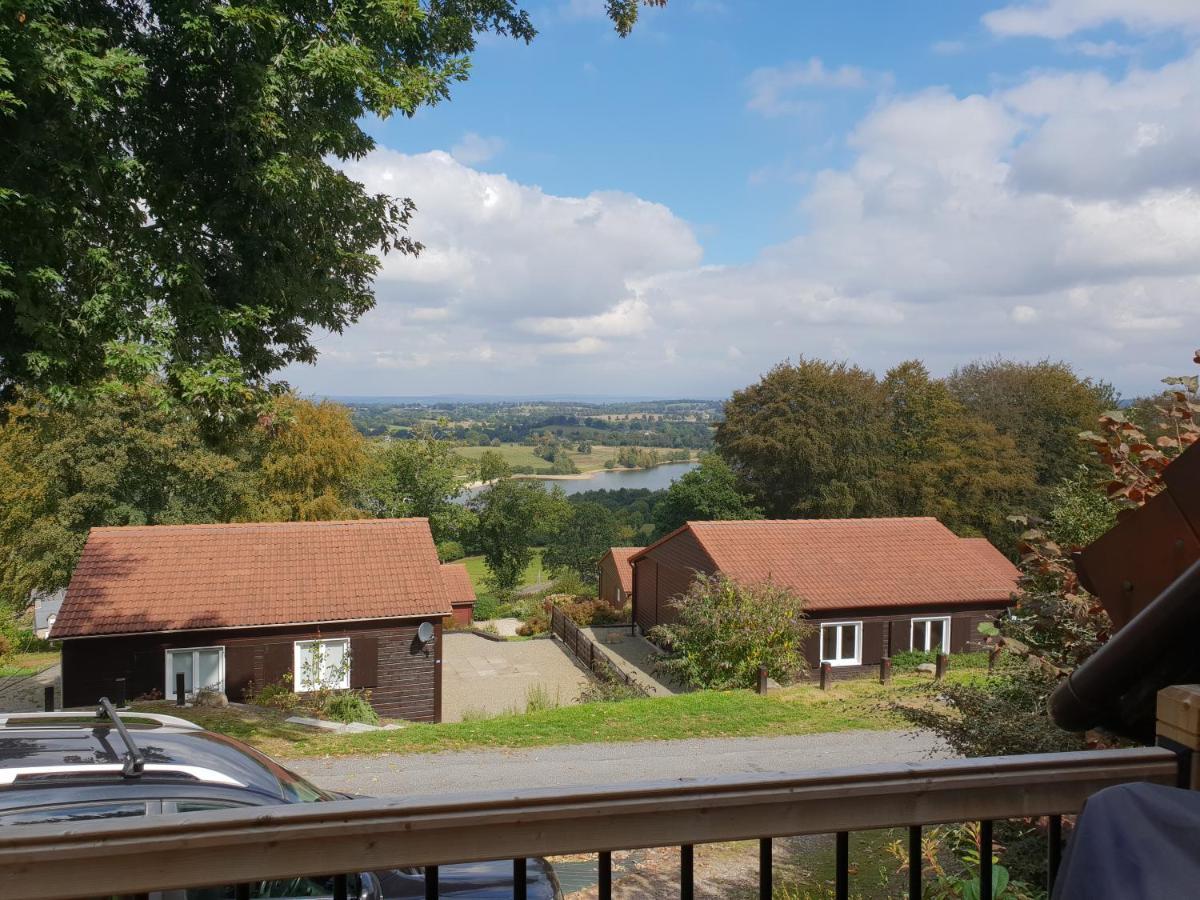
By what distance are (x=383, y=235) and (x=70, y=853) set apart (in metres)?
9.71

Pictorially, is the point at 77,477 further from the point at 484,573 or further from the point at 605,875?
the point at 605,875

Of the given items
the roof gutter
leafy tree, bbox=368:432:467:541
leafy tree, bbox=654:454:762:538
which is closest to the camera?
the roof gutter

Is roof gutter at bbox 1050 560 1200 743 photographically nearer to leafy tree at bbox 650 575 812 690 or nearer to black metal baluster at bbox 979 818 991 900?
black metal baluster at bbox 979 818 991 900

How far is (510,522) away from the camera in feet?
151

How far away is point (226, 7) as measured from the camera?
742 cm

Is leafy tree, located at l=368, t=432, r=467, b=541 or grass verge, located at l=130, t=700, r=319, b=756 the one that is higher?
leafy tree, located at l=368, t=432, r=467, b=541

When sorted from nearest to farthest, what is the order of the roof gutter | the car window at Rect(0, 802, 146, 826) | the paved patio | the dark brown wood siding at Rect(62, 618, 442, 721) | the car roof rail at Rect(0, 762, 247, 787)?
the roof gutter, the car window at Rect(0, 802, 146, 826), the car roof rail at Rect(0, 762, 247, 787), the dark brown wood siding at Rect(62, 618, 442, 721), the paved patio

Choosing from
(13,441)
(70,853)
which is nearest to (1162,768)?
(70,853)

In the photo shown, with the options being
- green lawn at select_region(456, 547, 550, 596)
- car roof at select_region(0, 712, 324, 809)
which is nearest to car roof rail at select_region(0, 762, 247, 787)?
car roof at select_region(0, 712, 324, 809)

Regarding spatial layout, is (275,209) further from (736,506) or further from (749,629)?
(736,506)

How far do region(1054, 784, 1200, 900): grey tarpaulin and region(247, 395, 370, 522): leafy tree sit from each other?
106 feet

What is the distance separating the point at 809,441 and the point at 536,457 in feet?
285

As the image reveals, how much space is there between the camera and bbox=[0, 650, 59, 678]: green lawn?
22.8 meters

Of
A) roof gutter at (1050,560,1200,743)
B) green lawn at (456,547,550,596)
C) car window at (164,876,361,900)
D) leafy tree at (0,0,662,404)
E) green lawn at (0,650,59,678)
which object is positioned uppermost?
leafy tree at (0,0,662,404)
